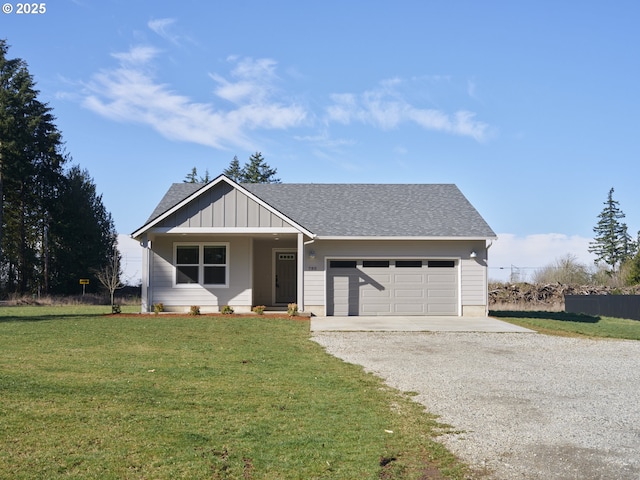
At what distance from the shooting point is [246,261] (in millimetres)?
21453

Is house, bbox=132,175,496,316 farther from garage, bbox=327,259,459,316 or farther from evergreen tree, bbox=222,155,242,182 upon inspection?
evergreen tree, bbox=222,155,242,182

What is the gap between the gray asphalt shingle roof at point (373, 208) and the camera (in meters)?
21.5

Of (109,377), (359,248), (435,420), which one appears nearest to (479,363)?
(435,420)

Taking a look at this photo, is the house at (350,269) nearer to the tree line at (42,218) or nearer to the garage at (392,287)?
the garage at (392,287)

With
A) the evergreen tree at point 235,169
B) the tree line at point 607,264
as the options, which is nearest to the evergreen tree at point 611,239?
the tree line at point 607,264

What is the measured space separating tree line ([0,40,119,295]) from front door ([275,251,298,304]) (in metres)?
18.3

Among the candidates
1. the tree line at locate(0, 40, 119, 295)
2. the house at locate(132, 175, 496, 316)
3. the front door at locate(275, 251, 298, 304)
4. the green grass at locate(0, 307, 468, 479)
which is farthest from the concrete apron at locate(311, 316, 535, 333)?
the tree line at locate(0, 40, 119, 295)

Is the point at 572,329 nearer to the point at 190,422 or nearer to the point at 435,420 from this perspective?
the point at 435,420

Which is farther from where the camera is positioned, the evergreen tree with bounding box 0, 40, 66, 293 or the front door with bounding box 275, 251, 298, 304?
the evergreen tree with bounding box 0, 40, 66, 293

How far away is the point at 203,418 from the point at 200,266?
1495 cm

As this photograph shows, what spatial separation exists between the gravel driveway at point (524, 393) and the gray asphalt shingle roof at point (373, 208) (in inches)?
234

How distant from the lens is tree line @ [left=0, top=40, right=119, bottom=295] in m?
37.7

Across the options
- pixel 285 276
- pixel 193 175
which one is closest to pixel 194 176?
pixel 193 175

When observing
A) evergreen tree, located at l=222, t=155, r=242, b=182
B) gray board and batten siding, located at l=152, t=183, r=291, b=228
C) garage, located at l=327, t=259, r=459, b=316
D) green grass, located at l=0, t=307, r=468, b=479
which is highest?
evergreen tree, located at l=222, t=155, r=242, b=182
